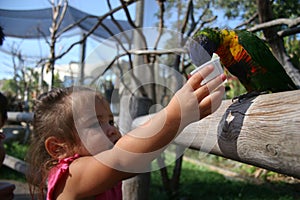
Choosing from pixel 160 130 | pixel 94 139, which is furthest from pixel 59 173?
pixel 160 130

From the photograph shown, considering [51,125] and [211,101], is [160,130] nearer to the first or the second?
[211,101]

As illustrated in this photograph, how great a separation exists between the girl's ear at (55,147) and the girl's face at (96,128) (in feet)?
0.15

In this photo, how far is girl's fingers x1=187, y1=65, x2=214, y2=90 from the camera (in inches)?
18.0

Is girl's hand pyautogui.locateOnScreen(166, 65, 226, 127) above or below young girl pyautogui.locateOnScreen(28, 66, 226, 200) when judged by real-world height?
above

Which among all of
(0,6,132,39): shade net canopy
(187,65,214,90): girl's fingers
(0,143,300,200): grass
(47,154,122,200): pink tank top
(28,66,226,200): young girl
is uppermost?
(0,6,132,39): shade net canopy

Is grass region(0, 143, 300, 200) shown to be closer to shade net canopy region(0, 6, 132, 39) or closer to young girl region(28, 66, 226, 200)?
young girl region(28, 66, 226, 200)

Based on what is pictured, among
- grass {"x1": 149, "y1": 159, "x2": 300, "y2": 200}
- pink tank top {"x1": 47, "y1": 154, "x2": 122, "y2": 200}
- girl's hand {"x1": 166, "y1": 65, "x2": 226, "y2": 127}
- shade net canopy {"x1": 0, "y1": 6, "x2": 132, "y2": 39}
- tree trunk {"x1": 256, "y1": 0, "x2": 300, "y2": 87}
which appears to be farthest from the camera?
shade net canopy {"x1": 0, "y1": 6, "x2": 132, "y2": 39}

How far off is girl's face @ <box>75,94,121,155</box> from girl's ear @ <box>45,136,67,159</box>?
0.15 feet

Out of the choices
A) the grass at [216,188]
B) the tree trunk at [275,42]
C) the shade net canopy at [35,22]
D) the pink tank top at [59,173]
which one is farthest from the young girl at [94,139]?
the shade net canopy at [35,22]

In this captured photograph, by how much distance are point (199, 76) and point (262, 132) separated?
0.18 metres

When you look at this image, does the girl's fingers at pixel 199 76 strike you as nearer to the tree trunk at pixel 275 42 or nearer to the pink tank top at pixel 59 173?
the pink tank top at pixel 59 173

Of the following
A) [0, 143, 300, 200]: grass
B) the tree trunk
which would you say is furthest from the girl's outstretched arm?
[0, 143, 300, 200]: grass

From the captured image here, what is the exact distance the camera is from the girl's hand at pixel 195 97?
457 mm

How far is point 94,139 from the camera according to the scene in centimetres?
65
